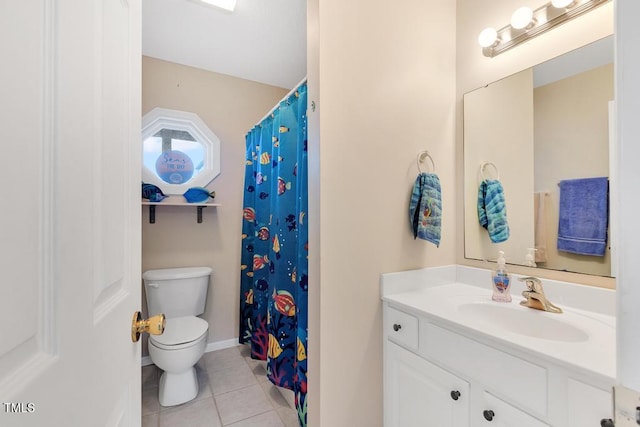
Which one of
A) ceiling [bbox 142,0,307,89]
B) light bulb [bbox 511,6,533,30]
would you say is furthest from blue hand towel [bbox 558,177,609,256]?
ceiling [bbox 142,0,307,89]

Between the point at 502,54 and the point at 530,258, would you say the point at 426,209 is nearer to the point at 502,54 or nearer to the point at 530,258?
the point at 530,258

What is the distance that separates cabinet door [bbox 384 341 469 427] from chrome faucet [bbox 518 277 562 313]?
465 millimetres

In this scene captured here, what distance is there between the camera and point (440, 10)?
1.52 m

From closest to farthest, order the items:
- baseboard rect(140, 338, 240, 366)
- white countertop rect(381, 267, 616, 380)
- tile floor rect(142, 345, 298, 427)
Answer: white countertop rect(381, 267, 616, 380), tile floor rect(142, 345, 298, 427), baseboard rect(140, 338, 240, 366)

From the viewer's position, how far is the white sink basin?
0.99 meters

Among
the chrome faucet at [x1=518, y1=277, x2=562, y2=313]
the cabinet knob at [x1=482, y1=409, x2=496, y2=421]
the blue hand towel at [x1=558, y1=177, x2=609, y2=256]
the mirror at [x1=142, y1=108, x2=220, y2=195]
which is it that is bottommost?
the cabinet knob at [x1=482, y1=409, x2=496, y2=421]

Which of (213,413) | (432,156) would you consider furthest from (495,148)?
(213,413)

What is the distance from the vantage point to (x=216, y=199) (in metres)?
2.43

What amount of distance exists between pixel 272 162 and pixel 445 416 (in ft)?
5.38

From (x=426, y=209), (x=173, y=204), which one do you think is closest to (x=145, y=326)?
(x=426, y=209)

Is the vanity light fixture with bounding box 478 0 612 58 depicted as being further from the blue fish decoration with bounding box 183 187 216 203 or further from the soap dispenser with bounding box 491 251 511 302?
the blue fish decoration with bounding box 183 187 216 203

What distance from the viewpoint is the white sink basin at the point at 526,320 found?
99 cm

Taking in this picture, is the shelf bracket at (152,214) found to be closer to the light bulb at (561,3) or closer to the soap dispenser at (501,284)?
the soap dispenser at (501,284)

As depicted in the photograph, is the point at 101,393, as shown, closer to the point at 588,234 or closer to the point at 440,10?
the point at 588,234
